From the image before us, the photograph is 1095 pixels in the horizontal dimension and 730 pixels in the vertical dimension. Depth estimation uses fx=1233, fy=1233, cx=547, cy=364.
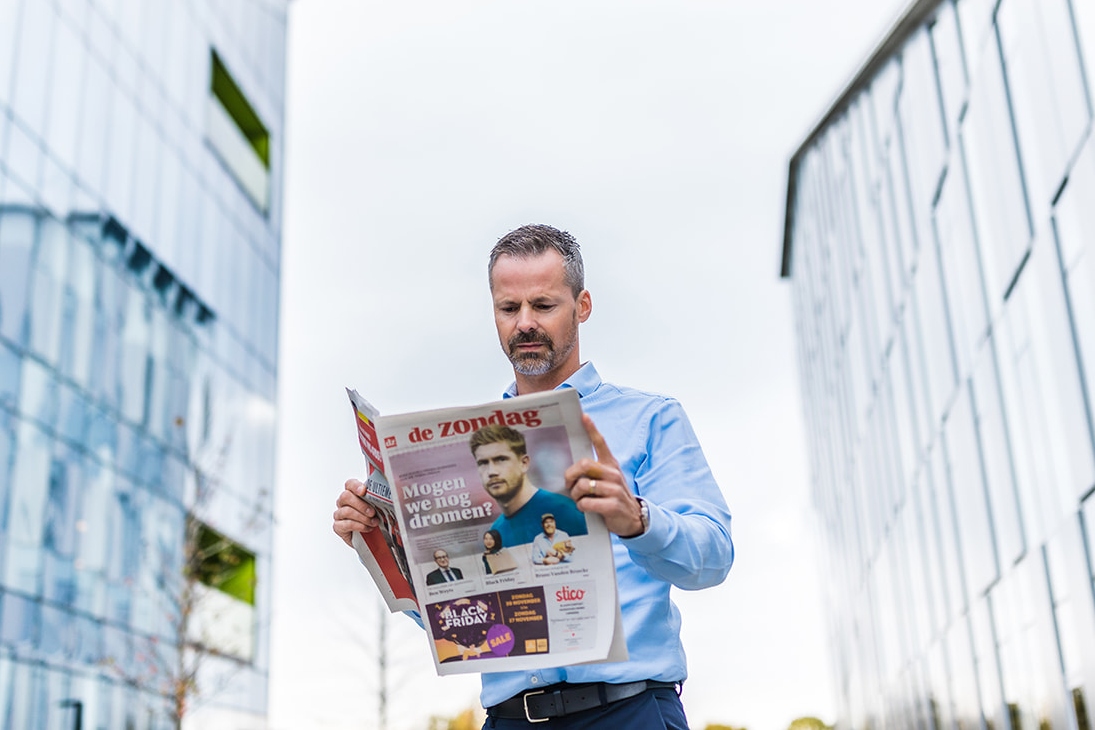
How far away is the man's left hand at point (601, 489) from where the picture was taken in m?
2.04

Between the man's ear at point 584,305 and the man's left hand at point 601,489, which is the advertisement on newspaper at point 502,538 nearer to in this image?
the man's left hand at point 601,489

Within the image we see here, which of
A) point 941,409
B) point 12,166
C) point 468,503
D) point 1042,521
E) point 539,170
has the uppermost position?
point 539,170

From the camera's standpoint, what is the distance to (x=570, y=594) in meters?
2.17

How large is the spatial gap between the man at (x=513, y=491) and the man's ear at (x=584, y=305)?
611mm

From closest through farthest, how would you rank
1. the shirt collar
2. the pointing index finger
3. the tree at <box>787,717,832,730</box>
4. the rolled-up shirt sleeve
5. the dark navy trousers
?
the pointing index finger, the rolled-up shirt sleeve, the dark navy trousers, the shirt collar, the tree at <box>787,717,832,730</box>

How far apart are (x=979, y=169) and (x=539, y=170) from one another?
1159 inches

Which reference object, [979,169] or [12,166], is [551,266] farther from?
[12,166]

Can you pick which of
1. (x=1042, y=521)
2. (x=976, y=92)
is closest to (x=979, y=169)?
(x=976, y=92)

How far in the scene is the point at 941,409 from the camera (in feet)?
52.5

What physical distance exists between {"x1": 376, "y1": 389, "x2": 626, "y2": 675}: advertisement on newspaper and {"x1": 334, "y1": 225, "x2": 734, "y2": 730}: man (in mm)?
79

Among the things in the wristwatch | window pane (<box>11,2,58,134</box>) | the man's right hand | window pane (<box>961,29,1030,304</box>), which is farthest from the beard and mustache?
window pane (<box>11,2,58,134</box>)

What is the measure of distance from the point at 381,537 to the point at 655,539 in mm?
643

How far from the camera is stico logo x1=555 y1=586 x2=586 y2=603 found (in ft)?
7.10

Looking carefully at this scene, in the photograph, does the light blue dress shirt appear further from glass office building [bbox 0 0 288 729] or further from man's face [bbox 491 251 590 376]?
glass office building [bbox 0 0 288 729]
